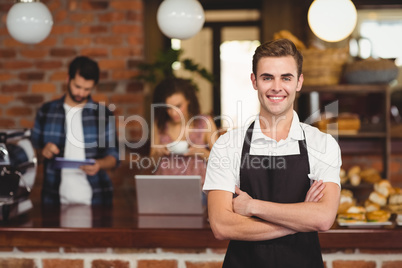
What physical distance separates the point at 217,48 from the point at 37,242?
4315 mm

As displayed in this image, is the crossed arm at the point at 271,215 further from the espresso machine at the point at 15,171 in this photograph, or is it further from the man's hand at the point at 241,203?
the espresso machine at the point at 15,171

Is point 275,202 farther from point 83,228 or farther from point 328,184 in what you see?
point 83,228

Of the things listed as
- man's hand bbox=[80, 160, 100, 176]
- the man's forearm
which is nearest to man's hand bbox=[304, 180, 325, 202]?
the man's forearm

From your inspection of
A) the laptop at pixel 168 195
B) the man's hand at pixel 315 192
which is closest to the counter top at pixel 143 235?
the laptop at pixel 168 195

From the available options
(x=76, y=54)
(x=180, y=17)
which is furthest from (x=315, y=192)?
(x=76, y=54)

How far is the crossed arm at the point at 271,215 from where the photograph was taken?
1540 millimetres

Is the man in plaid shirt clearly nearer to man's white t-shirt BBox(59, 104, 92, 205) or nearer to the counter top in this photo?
man's white t-shirt BBox(59, 104, 92, 205)

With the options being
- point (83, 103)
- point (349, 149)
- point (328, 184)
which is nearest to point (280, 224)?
point (328, 184)

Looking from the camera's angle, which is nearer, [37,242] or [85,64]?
[37,242]

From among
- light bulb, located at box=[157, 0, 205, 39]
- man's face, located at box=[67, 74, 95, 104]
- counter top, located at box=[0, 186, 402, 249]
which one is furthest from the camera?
man's face, located at box=[67, 74, 95, 104]

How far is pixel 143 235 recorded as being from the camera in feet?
6.60

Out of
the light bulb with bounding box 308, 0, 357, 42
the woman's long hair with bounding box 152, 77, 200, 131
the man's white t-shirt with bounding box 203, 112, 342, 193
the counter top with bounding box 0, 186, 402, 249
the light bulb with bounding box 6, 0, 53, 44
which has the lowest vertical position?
the counter top with bounding box 0, 186, 402, 249

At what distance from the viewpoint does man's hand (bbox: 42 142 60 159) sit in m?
2.74

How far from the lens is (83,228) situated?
2.04 meters
